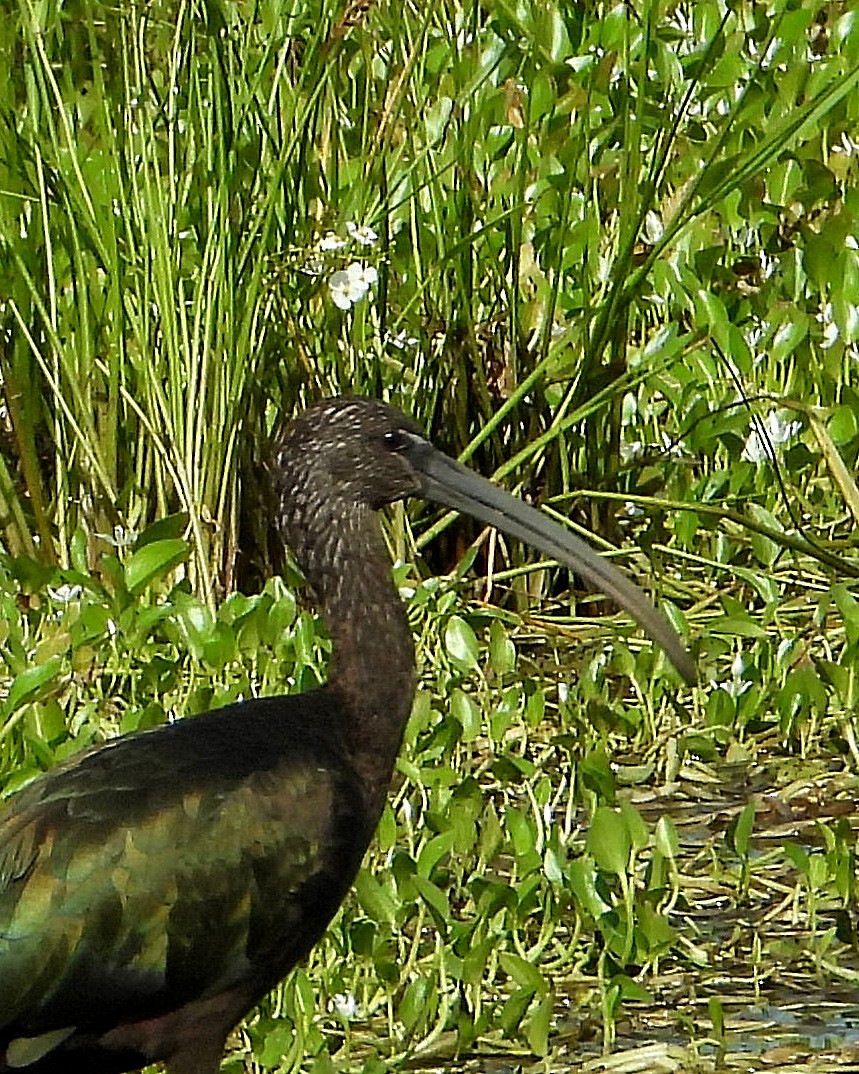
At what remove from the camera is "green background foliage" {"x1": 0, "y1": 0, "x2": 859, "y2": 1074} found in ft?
14.1

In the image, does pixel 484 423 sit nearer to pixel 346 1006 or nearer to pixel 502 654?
pixel 502 654

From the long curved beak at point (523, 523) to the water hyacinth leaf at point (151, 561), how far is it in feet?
2.64

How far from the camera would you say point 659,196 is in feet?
19.8

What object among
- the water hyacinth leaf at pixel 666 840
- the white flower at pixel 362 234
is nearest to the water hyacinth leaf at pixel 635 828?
the water hyacinth leaf at pixel 666 840

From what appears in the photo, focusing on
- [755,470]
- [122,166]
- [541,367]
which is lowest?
[755,470]

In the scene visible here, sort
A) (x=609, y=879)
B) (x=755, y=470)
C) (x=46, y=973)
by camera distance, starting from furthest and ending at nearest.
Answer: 1. (x=755, y=470)
2. (x=609, y=879)
3. (x=46, y=973)

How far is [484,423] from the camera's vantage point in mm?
5891

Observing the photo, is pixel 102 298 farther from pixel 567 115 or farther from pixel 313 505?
pixel 313 505

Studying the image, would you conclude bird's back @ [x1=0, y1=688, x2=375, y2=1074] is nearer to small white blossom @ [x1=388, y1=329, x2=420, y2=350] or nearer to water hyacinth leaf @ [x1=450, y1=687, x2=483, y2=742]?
water hyacinth leaf @ [x1=450, y1=687, x2=483, y2=742]

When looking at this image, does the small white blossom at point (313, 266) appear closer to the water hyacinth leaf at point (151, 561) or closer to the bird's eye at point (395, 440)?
the water hyacinth leaf at point (151, 561)

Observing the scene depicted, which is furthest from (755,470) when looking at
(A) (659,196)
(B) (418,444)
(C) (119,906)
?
(C) (119,906)

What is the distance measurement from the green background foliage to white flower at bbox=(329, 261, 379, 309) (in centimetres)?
3

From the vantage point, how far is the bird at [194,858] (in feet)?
11.8

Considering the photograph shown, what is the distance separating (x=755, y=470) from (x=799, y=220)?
84 centimetres
